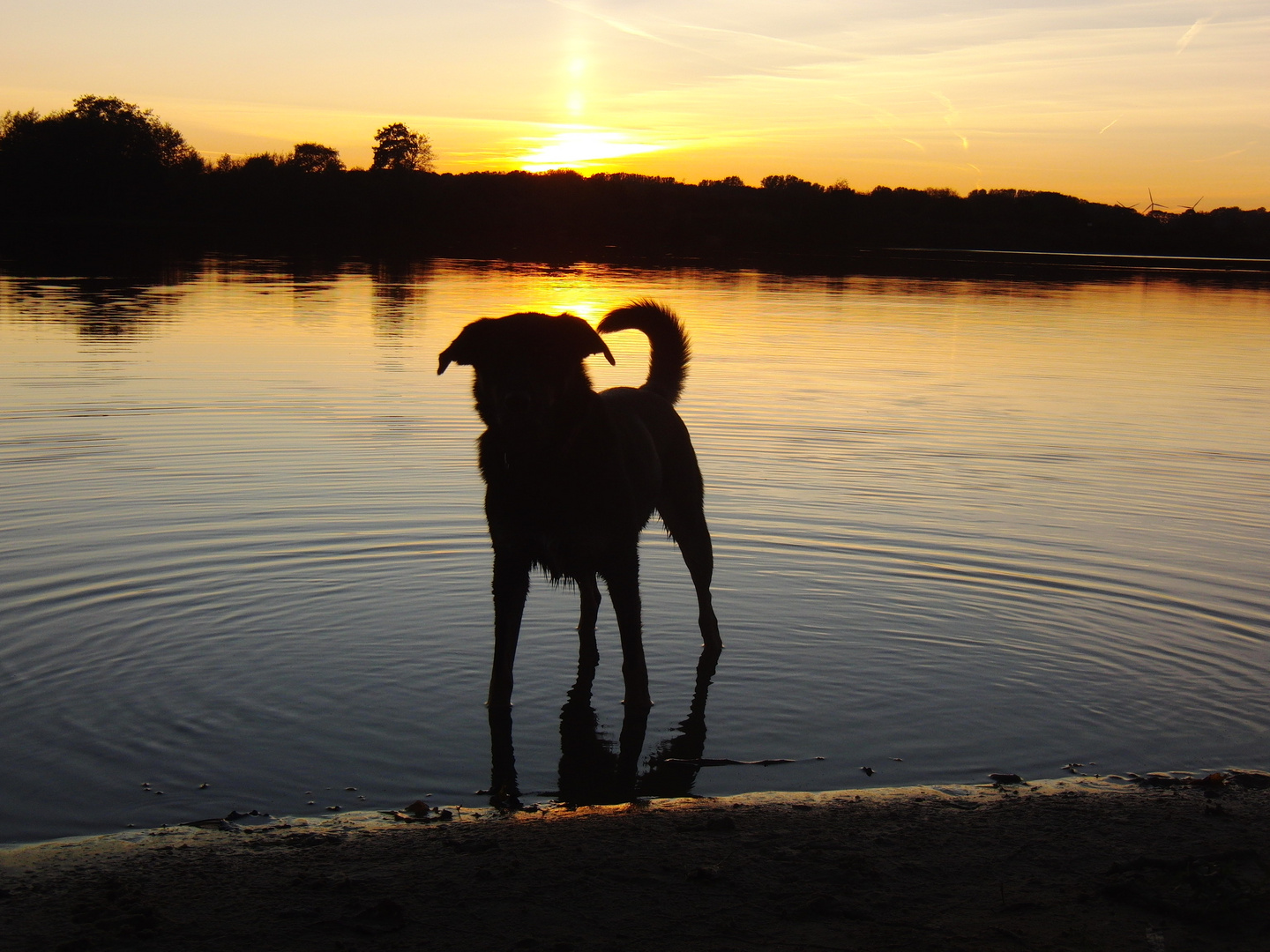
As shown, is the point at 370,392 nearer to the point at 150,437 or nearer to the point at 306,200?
the point at 150,437

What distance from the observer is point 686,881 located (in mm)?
3891

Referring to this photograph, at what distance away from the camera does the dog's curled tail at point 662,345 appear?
7539 millimetres

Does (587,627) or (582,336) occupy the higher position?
(582,336)

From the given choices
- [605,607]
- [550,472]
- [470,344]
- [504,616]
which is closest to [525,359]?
[470,344]

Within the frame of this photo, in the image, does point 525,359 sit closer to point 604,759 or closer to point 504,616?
point 504,616

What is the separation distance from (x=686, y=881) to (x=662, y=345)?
4.34m

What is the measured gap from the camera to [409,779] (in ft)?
16.4

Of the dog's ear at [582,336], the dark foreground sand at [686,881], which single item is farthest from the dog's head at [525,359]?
the dark foreground sand at [686,881]

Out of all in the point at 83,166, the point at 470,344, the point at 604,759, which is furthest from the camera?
the point at 83,166

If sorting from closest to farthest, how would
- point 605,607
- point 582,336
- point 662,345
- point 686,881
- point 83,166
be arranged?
point 686,881
point 582,336
point 662,345
point 605,607
point 83,166

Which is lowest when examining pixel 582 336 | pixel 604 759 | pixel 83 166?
pixel 604 759

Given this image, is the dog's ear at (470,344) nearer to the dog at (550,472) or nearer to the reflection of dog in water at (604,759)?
the dog at (550,472)

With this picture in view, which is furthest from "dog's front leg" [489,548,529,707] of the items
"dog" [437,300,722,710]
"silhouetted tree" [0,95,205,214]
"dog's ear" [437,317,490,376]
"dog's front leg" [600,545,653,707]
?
"silhouetted tree" [0,95,205,214]

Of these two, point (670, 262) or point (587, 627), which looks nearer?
point (587, 627)
